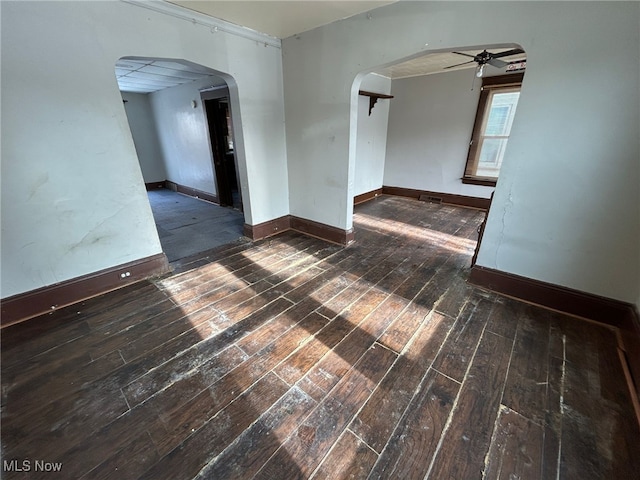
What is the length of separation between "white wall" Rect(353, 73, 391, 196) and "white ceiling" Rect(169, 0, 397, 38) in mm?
2314

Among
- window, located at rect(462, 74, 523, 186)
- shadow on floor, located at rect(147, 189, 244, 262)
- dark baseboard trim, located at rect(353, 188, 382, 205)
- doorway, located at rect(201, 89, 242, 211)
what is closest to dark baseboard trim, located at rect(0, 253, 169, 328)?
shadow on floor, located at rect(147, 189, 244, 262)

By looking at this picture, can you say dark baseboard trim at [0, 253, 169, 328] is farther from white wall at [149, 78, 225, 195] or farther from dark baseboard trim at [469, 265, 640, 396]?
dark baseboard trim at [469, 265, 640, 396]

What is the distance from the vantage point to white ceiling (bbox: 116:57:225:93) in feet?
11.9

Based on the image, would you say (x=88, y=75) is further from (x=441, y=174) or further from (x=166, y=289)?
(x=441, y=174)

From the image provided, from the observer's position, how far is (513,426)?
4.43 ft

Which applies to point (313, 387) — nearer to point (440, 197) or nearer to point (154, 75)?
point (440, 197)

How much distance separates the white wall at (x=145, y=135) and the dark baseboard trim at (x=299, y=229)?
413 cm

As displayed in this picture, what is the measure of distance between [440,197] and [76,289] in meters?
5.84

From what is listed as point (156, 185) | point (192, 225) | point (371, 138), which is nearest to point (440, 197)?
point (371, 138)

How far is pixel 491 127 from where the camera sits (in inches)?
186

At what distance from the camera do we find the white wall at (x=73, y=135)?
181cm

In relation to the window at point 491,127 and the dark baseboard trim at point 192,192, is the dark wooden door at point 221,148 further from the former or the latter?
the window at point 491,127

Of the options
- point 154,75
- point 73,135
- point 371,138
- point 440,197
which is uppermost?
point 154,75

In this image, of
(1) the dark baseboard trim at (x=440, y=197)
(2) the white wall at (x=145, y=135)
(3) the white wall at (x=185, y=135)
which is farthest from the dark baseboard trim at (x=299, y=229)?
(2) the white wall at (x=145, y=135)
